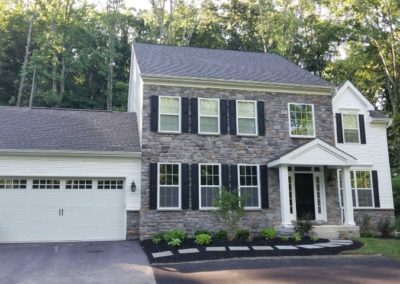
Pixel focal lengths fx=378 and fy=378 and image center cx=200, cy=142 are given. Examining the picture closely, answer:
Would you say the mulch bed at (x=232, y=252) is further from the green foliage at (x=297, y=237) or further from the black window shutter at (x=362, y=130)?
the black window shutter at (x=362, y=130)

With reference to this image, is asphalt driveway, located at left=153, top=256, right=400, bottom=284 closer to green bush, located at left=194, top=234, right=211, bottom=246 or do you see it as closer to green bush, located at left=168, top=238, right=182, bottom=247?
green bush, located at left=194, top=234, right=211, bottom=246

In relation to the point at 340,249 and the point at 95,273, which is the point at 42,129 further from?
the point at 340,249

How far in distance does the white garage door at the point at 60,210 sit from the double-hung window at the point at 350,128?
9762mm

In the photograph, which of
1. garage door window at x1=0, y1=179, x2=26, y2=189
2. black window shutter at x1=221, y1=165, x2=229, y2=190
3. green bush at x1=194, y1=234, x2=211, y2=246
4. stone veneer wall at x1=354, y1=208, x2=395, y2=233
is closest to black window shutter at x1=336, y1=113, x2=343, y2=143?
stone veneer wall at x1=354, y1=208, x2=395, y2=233

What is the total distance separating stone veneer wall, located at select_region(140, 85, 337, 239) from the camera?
1345 centimetres

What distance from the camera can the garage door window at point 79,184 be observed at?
13.6 metres

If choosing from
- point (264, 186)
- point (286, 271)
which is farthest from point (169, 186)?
point (286, 271)

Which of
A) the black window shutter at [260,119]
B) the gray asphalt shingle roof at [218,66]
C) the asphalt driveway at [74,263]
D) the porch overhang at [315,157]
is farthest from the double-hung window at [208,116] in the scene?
the asphalt driveway at [74,263]

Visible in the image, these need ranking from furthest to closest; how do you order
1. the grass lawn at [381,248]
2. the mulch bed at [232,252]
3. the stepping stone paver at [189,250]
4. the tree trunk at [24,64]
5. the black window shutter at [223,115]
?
the tree trunk at [24,64], the black window shutter at [223,115], the grass lawn at [381,248], the stepping stone paver at [189,250], the mulch bed at [232,252]

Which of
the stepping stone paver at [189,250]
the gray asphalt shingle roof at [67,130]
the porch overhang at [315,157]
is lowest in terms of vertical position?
the stepping stone paver at [189,250]

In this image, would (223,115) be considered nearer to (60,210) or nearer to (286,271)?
(60,210)

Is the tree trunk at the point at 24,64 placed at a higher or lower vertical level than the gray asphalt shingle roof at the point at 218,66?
higher

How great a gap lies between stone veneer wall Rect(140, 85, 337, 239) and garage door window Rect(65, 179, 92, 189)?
2050mm

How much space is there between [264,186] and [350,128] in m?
5.17
